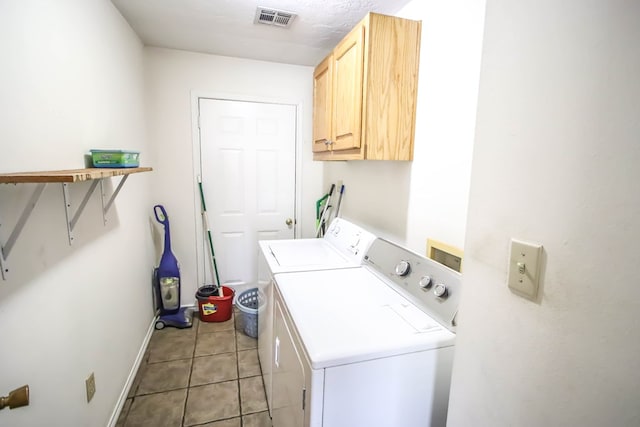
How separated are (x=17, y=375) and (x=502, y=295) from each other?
54.7 inches

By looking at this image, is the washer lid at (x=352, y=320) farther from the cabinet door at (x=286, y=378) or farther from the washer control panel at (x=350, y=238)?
the washer control panel at (x=350, y=238)

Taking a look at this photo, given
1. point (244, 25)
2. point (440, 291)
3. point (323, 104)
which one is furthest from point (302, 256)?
point (244, 25)

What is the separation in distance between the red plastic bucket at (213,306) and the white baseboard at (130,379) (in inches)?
15.7

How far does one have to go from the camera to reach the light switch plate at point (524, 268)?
1.94 ft

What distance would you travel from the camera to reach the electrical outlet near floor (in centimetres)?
139

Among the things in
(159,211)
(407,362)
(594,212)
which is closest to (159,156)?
(159,211)

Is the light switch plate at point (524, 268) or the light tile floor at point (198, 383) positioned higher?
the light switch plate at point (524, 268)

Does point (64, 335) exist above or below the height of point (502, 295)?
below

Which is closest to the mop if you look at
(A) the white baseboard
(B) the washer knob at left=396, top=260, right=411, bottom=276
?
(A) the white baseboard

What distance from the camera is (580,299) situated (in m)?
0.53

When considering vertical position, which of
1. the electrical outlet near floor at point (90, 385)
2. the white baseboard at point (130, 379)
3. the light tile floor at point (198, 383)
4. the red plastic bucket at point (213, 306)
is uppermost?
the electrical outlet near floor at point (90, 385)

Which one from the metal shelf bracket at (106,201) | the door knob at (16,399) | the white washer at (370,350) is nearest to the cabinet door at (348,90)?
the white washer at (370,350)

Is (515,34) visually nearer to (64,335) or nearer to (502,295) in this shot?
(502,295)

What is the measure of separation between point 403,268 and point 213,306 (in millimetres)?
1913
